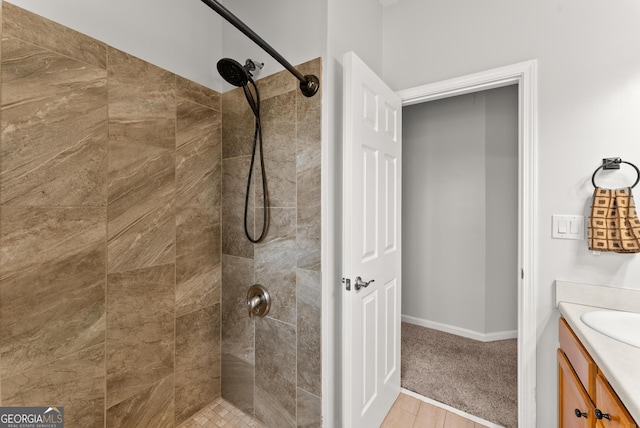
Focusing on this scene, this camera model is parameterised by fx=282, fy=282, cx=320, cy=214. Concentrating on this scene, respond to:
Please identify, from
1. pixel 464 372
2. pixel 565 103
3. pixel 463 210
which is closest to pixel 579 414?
pixel 464 372

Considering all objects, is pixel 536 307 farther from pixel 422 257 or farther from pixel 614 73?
pixel 422 257

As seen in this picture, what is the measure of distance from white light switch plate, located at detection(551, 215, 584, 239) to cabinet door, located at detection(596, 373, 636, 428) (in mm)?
707

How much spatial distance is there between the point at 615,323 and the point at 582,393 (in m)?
0.34

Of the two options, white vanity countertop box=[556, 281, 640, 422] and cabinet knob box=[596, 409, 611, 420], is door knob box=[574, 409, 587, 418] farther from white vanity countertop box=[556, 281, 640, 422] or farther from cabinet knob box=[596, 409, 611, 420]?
white vanity countertop box=[556, 281, 640, 422]

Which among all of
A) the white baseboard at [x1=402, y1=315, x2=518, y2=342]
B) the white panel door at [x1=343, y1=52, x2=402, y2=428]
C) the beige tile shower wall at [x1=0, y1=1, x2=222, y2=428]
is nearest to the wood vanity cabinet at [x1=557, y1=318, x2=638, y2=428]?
the white panel door at [x1=343, y1=52, x2=402, y2=428]

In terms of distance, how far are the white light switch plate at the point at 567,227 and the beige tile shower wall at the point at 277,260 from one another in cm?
122

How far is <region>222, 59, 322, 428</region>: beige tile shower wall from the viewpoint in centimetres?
147

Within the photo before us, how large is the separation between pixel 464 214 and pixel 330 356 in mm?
2176

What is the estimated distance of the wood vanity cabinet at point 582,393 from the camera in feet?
2.78

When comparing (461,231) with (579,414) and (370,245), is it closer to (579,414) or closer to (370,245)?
(370,245)

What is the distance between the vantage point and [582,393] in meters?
1.08

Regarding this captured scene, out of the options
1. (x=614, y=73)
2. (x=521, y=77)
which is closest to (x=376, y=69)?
(x=521, y=77)

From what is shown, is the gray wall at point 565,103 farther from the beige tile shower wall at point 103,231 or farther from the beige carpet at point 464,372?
the beige tile shower wall at point 103,231

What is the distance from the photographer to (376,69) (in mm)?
1894
